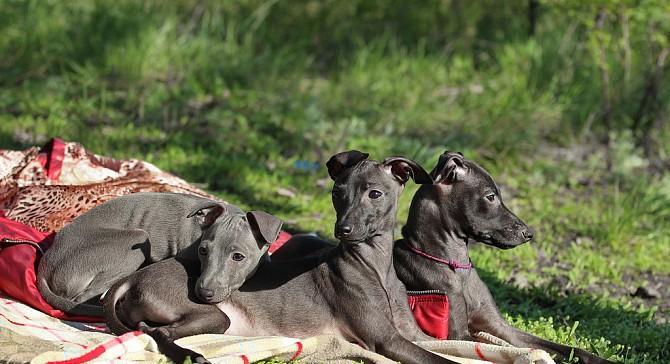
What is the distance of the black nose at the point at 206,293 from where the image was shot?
472 cm

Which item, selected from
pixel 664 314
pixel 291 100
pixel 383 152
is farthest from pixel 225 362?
pixel 291 100

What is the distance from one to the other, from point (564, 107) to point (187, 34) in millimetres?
4148

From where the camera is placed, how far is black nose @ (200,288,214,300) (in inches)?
186

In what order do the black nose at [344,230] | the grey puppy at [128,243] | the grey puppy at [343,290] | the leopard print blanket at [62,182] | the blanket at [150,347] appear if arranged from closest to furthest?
the blanket at [150,347] → the black nose at [344,230] → the grey puppy at [343,290] → the grey puppy at [128,243] → the leopard print blanket at [62,182]

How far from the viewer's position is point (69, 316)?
5129mm

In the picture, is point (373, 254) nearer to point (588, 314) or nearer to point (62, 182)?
point (588, 314)

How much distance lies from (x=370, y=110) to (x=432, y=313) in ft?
16.1

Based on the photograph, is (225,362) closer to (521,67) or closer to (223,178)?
(223,178)

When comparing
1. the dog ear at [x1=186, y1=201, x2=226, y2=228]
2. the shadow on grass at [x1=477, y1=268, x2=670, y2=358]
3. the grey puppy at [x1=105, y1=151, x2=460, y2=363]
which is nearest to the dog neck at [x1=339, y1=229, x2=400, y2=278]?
the grey puppy at [x1=105, y1=151, x2=460, y2=363]

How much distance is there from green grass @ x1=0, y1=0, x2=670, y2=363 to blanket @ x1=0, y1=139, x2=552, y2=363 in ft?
4.31

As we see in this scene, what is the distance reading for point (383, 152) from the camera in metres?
8.74

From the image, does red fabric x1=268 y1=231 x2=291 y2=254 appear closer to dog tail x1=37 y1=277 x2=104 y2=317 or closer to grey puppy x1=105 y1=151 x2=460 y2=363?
grey puppy x1=105 y1=151 x2=460 y2=363

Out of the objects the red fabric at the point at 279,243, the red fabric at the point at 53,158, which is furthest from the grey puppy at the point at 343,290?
the red fabric at the point at 53,158

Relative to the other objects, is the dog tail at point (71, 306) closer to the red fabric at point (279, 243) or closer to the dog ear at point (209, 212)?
the dog ear at point (209, 212)
